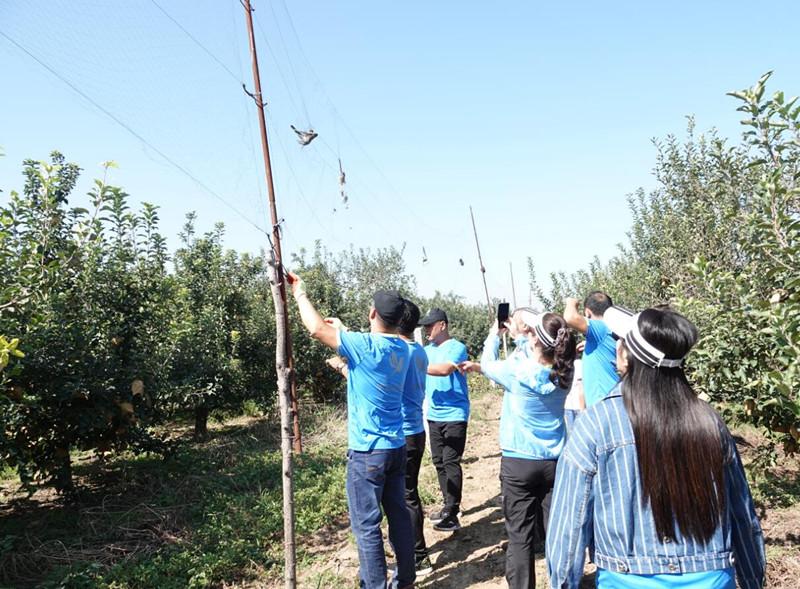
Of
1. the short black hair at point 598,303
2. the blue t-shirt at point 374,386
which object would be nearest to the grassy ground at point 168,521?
the blue t-shirt at point 374,386

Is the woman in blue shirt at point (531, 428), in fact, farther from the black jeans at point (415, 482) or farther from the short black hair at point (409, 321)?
the black jeans at point (415, 482)

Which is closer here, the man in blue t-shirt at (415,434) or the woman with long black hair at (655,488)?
the woman with long black hair at (655,488)

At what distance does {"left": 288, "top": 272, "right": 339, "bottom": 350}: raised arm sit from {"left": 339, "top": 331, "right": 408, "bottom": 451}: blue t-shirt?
12 centimetres

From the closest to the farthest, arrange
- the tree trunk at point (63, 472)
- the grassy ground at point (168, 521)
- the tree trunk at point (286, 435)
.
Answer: the tree trunk at point (286, 435), the grassy ground at point (168, 521), the tree trunk at point (63, 472)

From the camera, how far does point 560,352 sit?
297cm

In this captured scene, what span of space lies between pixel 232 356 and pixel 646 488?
8323 millimetres

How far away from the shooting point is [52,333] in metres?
4.62

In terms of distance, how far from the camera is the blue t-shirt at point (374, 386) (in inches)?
117

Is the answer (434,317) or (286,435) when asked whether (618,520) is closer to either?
(286,435)

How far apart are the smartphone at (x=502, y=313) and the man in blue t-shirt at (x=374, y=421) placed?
3.68 ft

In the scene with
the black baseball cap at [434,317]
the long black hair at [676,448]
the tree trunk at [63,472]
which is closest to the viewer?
the long black hair at [676,448]

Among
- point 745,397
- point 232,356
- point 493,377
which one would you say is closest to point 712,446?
point 493,377

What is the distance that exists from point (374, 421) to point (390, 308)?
0.67 metres

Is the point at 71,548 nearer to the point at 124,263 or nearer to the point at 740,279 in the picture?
the point at 124,263
